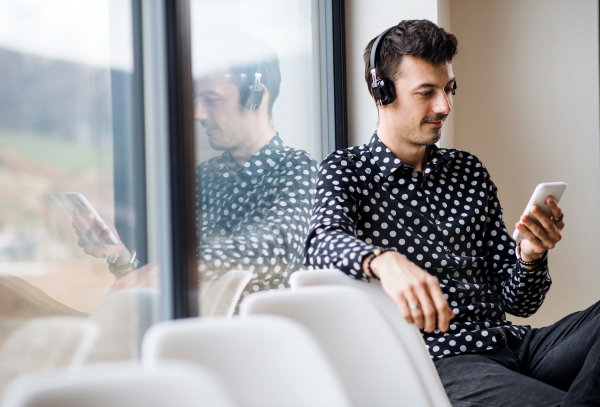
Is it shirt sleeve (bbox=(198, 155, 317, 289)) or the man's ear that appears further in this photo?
the man's ear

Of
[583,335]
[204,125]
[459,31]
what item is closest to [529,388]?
[583,335]

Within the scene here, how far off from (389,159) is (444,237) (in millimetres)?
270

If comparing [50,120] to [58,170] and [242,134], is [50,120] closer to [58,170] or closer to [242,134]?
[58,170]

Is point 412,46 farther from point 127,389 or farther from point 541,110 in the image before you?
point 127,389

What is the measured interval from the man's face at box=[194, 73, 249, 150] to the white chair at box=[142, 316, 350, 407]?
860 millimetres

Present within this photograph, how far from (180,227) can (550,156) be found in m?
1.76

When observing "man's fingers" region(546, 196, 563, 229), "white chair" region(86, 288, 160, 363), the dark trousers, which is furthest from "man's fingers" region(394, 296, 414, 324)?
"white chair" region(86, 288, 160, 363)

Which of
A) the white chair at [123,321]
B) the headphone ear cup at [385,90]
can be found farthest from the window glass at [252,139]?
the headphone ear cup at [385,90]

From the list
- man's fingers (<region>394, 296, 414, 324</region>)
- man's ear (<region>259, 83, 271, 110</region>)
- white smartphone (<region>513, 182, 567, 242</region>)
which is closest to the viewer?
man's fingers (<region>394, 296, 414, 324</region>)

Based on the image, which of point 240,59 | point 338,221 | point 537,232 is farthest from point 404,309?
point 240,59

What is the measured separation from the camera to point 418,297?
0.99 metres

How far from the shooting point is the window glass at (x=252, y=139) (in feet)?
4.69

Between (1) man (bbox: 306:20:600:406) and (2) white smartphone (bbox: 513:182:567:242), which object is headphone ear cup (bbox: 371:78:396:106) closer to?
(1) man (bbox: 306:20:600:406)

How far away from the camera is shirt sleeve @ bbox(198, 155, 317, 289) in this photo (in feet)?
4.81
